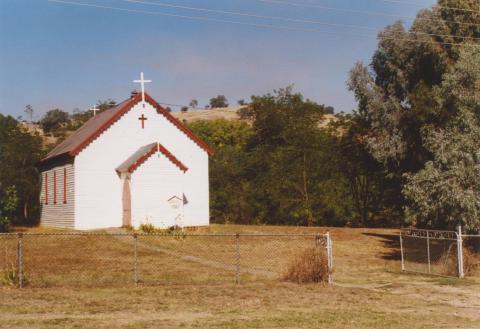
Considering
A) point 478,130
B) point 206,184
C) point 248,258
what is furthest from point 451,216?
point 206,184

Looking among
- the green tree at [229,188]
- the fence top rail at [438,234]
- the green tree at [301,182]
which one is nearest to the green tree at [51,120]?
the green tree at [229,188]

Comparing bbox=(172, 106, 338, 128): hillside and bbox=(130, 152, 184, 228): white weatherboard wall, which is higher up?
bbox=(172, 106, 338, 128): hillside

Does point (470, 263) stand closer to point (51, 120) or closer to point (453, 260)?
A: point (453, 260)

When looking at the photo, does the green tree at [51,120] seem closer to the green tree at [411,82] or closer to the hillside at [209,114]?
the hillside at [209,114]

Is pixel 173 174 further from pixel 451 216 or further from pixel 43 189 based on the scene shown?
pixel 451 216

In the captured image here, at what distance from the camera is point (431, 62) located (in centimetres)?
3153

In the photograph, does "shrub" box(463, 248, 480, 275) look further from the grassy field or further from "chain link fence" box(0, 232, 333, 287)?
"chain link fence" box(0, 232, 333, 287)

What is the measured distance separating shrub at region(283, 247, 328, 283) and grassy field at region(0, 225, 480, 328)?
1.47ft

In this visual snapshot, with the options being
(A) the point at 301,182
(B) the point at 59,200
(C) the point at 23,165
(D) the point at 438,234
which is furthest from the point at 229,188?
(D) the point at 438,234

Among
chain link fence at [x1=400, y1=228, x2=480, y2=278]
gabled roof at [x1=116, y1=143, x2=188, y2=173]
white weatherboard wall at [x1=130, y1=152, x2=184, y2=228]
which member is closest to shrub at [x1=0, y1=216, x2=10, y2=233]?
gabled roof at [x1=116, y1=143, x2=188, y2=173]

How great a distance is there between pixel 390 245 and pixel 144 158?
1315 cm

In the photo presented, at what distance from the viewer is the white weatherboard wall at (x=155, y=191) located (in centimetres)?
3283

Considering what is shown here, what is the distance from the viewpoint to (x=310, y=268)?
1805cm

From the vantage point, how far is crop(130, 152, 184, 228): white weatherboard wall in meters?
32.8
